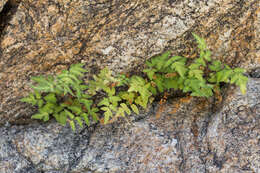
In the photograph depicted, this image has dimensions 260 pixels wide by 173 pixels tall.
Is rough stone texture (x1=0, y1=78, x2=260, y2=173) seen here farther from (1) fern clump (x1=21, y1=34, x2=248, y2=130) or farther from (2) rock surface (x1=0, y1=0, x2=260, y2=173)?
(1) fern clump (x1=21, y1=34, x2=248, y2=130)

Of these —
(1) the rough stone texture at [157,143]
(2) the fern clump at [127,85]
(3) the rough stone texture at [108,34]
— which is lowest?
(1) the rough stone texture at [157,143]

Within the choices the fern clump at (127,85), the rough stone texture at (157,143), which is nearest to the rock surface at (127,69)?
the rough stone texture at (157,143)

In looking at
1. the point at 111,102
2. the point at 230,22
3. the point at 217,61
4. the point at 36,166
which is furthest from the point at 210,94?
the point at 36,166

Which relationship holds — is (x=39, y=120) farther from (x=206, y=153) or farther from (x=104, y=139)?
(x=206, y=153)

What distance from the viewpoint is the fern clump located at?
11.2 feet

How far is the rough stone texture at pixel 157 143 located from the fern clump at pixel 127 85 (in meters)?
0.25

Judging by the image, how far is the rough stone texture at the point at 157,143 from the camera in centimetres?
325

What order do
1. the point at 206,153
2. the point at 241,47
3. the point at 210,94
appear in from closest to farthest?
1. the point at 206,153
2. the point at 210,94
3. the point at 241,47

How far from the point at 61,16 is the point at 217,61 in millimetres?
2045

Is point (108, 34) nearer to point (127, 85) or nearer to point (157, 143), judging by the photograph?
point (127, 85)

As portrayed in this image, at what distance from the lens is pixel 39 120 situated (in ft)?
13.0

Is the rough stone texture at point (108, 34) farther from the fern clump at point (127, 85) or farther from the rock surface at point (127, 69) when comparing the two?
the fern clump at point (127, 85)

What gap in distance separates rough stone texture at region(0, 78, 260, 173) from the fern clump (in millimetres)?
253

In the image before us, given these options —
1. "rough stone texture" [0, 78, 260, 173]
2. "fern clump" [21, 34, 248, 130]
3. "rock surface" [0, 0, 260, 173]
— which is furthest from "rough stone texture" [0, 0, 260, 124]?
"rough stone texture" [0, 78, 260, 173]
